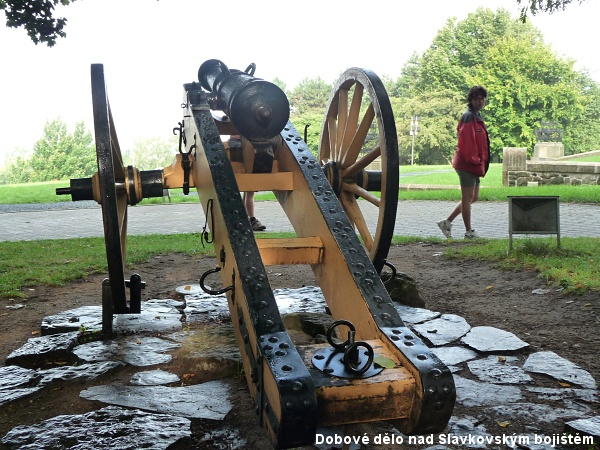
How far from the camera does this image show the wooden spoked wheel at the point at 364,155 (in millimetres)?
3377

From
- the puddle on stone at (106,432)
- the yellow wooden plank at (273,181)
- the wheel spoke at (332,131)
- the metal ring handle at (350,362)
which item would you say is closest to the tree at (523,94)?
the wheel spoke at (332,131)

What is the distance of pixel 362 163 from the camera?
3.88m

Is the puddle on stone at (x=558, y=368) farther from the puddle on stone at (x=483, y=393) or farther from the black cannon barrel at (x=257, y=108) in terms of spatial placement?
the black cannon barrel at (x=257, y=108)

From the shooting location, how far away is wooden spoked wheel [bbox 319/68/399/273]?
3.38 m

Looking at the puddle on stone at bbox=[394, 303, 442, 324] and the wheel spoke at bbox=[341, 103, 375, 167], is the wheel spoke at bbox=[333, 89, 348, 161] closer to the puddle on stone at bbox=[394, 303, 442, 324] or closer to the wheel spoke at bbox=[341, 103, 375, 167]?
the wheel spoke at bbox=[341, 103, 375, 167]

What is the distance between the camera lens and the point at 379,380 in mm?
1960

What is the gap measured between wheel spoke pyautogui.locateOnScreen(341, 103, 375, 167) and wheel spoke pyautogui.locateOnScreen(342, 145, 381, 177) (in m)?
0.07

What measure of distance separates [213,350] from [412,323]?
1.28 metres

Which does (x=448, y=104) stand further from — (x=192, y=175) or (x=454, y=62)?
(x=192, y=175)

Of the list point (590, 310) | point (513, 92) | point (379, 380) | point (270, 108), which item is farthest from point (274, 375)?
point (513, 92)

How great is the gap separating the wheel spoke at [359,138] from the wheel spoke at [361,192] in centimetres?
14

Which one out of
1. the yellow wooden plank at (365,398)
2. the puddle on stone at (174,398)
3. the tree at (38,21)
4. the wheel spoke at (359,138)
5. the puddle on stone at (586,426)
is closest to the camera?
the yellow wooden plank at (365,398)

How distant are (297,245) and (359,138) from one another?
45.3 inches

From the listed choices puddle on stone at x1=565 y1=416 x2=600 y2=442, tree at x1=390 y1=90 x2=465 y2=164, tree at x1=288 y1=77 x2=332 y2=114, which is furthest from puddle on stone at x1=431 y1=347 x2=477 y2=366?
tree at x1=288 y1=77 x2=332 y2=114
